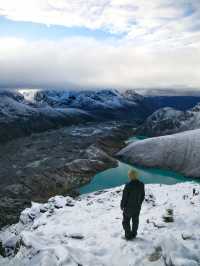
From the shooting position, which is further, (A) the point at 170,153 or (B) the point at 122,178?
(A) the point at 170,153

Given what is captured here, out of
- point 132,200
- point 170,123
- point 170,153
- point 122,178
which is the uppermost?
point 132,200

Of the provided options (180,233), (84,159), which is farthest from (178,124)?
(180,233)

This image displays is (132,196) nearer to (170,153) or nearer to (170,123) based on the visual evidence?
(170,153)

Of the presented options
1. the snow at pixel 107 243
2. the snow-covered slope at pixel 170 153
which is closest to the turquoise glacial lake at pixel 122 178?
the snow-covered slope at pixel 170 153

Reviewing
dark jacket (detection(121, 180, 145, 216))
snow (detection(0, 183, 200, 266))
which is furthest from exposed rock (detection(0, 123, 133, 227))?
dark jacket (detection(121, 180, 145, 216))

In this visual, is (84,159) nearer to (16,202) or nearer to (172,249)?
(16,202)

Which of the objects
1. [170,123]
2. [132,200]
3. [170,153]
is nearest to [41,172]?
[170,153]
